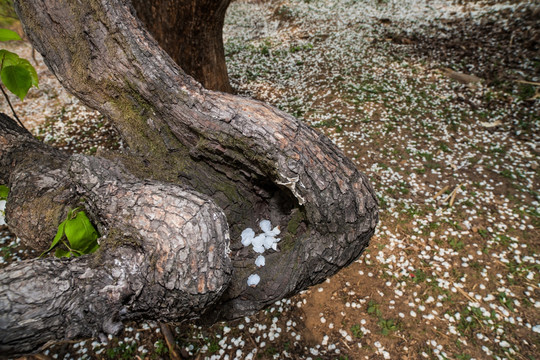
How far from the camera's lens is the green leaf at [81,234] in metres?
1.29

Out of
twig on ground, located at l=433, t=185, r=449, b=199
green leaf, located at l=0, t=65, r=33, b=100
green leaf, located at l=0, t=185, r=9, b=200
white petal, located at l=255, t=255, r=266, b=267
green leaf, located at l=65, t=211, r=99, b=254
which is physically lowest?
twig on ground, located at l=433, t=185, r=449, b=199

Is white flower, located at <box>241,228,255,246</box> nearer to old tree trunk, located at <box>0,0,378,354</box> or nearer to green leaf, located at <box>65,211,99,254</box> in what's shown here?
old tree trunk, located at <box>0,0,378,354</box>

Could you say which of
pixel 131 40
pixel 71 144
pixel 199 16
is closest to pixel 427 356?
pixel 131 40

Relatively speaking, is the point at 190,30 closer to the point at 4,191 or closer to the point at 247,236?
the point at 4,191

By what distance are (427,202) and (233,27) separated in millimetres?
7299

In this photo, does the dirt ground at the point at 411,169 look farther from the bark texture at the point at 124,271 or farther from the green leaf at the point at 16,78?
the bark texture at the point at 124,271

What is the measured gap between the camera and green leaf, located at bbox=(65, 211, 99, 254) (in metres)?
1.29

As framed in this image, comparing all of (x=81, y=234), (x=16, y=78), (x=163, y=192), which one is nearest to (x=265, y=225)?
(x=163, y=192)

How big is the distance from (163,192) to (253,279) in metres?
0.57

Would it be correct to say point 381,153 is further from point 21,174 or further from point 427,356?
point 21,174

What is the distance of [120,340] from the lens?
2.28m

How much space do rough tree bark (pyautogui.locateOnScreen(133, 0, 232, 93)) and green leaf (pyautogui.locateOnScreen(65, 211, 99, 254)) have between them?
2.41 meters

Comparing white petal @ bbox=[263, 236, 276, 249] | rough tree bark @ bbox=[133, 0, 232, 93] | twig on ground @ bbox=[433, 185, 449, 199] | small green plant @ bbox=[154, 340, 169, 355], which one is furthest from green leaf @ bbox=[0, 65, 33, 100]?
twig on ground @ bbox=[433, 185, 449, 199]

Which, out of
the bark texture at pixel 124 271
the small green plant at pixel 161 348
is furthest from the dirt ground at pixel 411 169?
the bark texture at pixel 124 271
